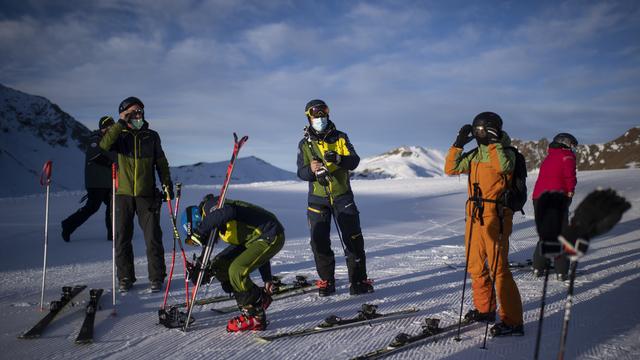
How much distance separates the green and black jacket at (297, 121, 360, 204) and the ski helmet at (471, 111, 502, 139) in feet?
5.68

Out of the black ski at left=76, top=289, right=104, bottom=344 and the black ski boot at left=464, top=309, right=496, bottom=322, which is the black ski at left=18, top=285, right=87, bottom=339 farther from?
the black ski boot at left=464, top=309, right=496, bottom=322

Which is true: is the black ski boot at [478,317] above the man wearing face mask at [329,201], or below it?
below

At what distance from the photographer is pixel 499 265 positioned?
3795 mm

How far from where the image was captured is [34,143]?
75812mm

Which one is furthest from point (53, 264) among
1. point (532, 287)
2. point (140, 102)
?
point (532, 287)

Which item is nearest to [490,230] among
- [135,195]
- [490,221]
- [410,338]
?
[490,221]

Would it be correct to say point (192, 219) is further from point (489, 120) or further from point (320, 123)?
point (489, 120)

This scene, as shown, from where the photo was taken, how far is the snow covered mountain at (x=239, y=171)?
311 feet

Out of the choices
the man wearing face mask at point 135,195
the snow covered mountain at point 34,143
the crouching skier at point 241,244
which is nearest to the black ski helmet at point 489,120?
the crouching skier at point 241,244

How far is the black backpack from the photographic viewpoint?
3.85m

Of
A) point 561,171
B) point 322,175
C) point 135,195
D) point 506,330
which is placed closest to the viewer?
point 506,330

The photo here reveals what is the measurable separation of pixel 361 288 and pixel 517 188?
240 centimetres

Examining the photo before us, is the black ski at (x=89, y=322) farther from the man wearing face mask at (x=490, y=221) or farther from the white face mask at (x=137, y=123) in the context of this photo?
the man wearing face mask at (x=490, y=221)

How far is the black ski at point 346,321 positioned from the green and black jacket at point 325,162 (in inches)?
61.0
